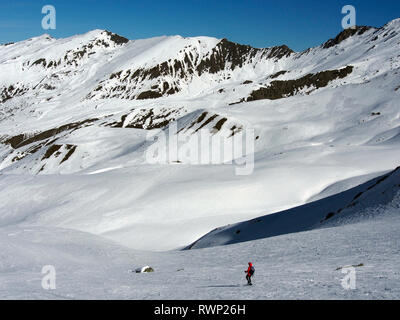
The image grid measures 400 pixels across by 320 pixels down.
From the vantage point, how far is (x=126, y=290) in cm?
1300

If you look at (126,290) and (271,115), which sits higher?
(271,115)

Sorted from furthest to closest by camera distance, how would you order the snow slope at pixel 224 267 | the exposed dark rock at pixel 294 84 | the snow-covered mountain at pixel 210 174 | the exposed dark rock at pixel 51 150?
the exposed dark rock at pixel 294 84 < the exposed dark rock at pixel 51 150 < the snow-covered mountain at pixel 210 174 < the snow slope at pixel 224 267

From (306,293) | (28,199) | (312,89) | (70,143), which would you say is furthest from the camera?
(312,89)

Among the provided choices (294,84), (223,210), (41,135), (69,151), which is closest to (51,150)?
(69,151)

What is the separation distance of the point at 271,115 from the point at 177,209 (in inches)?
2812

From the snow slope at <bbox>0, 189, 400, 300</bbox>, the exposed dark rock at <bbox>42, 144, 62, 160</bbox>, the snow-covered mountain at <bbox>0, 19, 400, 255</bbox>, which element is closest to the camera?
the snow slope at <bbox>0, 189, 400, 300</bbox>

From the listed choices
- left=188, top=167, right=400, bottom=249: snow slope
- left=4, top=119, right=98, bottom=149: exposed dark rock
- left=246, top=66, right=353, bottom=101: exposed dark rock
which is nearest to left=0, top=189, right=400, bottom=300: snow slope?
left=188, top=167, right=400, bottom=249: snow slope

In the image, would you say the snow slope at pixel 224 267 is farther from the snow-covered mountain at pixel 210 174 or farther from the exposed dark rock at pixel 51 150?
the exposed dark rock at pixel 51 150

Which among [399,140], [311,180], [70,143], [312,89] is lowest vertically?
[311,180]

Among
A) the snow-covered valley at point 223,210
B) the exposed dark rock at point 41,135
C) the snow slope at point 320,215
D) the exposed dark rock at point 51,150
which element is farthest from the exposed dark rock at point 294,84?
the snow slope at point 320,215

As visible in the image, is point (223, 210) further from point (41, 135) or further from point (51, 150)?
point (41, 135)

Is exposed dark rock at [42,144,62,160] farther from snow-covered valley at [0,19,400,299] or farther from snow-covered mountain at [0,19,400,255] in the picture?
snow-covered valley at [0,19,400,299]

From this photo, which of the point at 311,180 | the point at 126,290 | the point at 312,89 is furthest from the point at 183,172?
the point at 312,89
